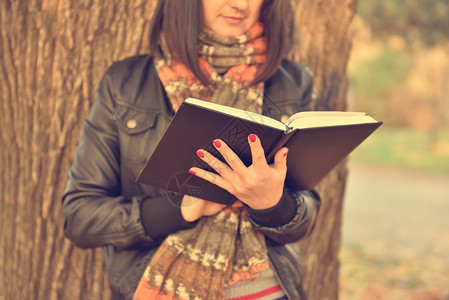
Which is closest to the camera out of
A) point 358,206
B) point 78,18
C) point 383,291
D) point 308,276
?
point 78,18

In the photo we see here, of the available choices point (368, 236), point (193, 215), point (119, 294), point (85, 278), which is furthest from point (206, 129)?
point (368, 236)

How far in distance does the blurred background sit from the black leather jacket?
65.0 inches

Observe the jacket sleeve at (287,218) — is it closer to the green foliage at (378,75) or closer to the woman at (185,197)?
the woman at (185,197)

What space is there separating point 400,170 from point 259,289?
11083 millimetres

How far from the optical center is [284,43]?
1.85 metres

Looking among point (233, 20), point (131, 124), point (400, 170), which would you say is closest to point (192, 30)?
point (233, 20)

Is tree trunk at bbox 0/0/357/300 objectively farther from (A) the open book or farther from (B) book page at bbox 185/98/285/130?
(B) book page at bbox 185/98/285/130

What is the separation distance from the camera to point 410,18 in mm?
7902

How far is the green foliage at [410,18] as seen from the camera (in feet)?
24.8

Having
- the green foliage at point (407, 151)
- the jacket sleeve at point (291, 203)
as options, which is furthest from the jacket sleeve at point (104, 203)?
the green foliage at point (407, 151)

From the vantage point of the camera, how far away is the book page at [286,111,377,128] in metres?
1.41

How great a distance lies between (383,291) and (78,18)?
4.35 meters

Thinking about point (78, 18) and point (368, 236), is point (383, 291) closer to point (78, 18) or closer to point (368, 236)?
point (368, 236)

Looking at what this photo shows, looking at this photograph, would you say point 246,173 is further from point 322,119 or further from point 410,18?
point 410,18
